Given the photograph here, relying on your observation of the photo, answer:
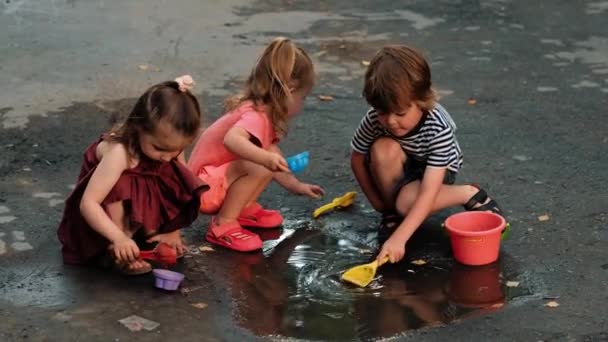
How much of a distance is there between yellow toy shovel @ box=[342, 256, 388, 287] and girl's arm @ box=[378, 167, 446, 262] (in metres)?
0.07

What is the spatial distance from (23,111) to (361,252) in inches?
101

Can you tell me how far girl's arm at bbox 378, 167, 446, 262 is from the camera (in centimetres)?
427

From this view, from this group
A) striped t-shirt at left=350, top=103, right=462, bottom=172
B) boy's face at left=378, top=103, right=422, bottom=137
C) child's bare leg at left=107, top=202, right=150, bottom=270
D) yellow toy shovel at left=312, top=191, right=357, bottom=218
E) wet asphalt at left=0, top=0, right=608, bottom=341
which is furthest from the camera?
yellow toy shovel at left=312, top=191, right=357, bottom=218

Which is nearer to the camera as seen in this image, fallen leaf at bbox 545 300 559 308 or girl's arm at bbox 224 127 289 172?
fallen leaf at bbox 545 300 559 308

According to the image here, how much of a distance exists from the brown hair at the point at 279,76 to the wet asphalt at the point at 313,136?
620mm

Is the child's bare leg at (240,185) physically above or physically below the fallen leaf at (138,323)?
above

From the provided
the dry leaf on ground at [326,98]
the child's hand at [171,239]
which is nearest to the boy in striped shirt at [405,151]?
the child's hand at [171,239]

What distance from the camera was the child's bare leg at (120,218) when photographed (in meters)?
4.15

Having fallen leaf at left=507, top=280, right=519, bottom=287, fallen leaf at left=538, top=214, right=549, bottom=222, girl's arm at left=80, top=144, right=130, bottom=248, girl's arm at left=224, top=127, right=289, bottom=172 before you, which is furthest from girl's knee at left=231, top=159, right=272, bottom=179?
fallen leaf at left=538, top=214, right=549, bottom=222

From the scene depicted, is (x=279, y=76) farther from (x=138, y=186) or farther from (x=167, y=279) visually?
(x=167, y=279)

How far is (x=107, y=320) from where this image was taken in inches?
150

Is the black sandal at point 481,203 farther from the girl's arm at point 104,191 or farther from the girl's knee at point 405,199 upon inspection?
the girl's arm at point 104,191

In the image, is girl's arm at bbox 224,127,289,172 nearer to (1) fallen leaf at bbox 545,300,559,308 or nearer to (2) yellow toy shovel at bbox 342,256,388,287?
(2) yellow toy shovel at bbox 342,256,388,287

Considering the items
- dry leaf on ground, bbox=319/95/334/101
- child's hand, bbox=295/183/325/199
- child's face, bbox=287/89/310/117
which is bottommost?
dry leaf on ground, bbox=319/95/334/101
